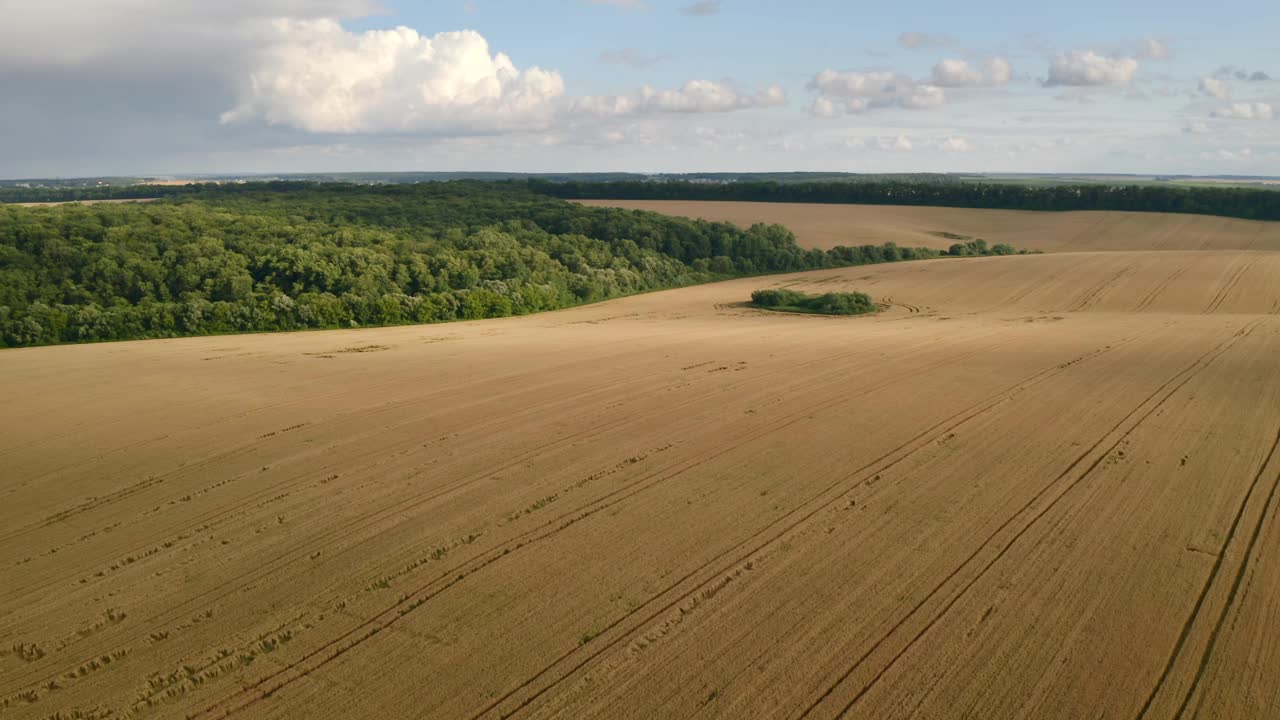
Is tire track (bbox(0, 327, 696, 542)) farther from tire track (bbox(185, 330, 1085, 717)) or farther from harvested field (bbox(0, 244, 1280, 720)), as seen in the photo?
tire track (bbox(185, 330, 1085, 717))

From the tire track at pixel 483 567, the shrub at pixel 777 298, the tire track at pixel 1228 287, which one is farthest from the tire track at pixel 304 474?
the tire track at pixel 1228 287

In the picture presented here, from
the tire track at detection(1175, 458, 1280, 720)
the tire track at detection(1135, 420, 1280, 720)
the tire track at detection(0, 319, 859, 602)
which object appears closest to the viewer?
the tire track at detection(1175, 458, 1280, 720)

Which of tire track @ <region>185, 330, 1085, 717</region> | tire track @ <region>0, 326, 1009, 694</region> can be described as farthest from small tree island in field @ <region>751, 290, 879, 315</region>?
tire track @ <region>185, 330, 1085, 717</region>

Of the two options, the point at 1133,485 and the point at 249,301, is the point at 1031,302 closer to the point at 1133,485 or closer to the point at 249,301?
the point at 1133,485

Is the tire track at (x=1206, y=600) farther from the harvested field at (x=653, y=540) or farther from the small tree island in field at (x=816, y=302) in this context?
the small tree island in field at (x=816, y=302)

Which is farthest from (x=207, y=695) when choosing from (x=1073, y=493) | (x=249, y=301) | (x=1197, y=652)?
(x=249, y=301)

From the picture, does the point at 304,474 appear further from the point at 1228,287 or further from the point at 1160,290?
the point at 1228,287
